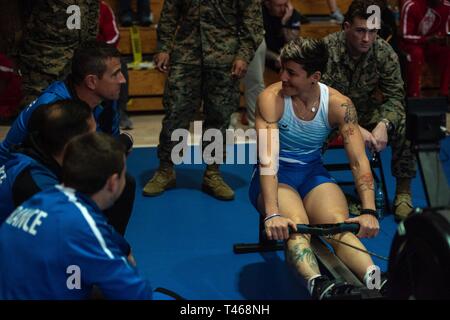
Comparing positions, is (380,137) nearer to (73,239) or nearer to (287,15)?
(73,239)

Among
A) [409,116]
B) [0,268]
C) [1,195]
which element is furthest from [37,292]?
[409,116]

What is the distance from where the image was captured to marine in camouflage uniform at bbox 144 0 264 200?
4.05 meters

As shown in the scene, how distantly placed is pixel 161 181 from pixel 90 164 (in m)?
2.32

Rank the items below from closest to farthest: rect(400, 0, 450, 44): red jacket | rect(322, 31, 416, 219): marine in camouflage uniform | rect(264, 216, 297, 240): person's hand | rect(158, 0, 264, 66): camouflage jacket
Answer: rect(264, 216, 297, 240): person's hand → rect(322, 31, 416, 219): marine in camouflage uniform → rect(158, 0, 264, 66): camouflage jacket → rect(400, 0, 450, 44): red jacket

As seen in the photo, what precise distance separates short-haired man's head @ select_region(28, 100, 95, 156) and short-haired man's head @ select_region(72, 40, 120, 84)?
59 centimetres

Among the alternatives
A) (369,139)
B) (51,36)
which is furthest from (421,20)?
(51,36)

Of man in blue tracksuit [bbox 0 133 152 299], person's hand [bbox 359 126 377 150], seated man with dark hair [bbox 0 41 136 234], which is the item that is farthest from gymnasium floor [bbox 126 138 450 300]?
man in blue tracksuit [bbox 0 133 152 299]

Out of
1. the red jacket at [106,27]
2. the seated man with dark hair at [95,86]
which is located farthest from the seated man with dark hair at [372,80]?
the red jacket at [106,27]

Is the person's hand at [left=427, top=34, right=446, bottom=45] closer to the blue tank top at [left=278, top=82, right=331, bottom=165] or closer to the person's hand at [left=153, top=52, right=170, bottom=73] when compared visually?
the person's hand at [left=153, top=52, right=170, bottom=73]

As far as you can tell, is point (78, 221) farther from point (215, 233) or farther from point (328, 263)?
point (215, 233)

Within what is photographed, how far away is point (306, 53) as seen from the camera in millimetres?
2854

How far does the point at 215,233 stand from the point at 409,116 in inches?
70.9

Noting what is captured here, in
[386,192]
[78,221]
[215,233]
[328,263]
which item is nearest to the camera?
[78,221]
